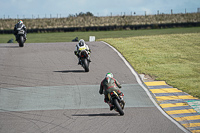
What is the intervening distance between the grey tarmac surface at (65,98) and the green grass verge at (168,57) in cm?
148

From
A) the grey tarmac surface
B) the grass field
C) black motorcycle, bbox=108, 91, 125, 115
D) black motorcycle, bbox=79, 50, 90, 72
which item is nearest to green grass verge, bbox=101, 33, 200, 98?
the grass field

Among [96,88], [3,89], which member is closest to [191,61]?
[96,88]

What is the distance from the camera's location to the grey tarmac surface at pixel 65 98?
433 inches

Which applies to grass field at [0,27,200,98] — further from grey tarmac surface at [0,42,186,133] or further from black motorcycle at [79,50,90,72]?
black motorcycle at [79,50,90,72]

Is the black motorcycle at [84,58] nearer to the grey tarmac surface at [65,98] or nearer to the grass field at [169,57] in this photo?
the grey tarmac surface at [65,98]

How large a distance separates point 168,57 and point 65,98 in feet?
39.3

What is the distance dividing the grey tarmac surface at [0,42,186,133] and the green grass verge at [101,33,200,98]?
1478 millimetres

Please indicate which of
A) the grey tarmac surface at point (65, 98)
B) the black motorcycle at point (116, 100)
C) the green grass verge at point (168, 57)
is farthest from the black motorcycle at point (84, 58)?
the black motorcycle at point (116, 100)

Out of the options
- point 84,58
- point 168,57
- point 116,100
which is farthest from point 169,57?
point 116,100

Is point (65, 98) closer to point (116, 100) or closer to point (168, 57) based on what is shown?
point (116, 100)

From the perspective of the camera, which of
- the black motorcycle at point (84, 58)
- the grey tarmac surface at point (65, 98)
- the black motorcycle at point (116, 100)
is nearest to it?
the grey tarmac surface at point (65, 98)

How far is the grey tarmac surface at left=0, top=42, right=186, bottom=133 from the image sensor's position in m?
11.0

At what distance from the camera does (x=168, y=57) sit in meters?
25.0

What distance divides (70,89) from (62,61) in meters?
6.79
